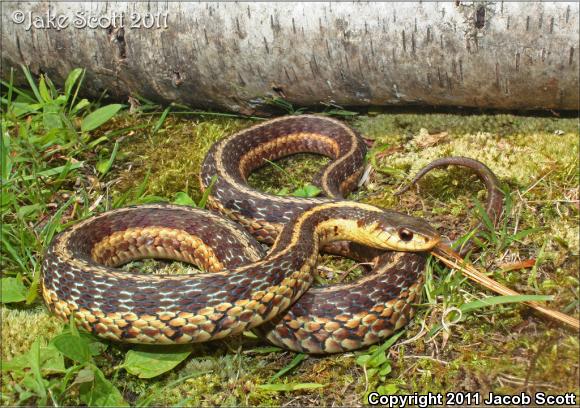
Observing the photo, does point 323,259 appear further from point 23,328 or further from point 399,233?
Result: point 23,328

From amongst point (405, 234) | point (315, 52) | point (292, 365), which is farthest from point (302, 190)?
point (292, 365)

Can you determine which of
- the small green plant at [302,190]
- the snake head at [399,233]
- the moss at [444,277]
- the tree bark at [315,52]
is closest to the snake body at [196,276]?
the snake head at [399,233]

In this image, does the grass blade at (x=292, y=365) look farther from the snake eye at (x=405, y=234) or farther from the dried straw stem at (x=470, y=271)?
the dried straw stem at (x=470, y=271)

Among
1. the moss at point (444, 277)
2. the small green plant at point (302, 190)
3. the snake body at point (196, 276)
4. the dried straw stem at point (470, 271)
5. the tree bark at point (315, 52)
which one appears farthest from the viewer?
the small green plant at point (302, 190)

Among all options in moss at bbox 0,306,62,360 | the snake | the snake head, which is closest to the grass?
moss at bbox 0,306,62,360

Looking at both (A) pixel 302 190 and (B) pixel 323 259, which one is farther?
(A) pixel 302 190

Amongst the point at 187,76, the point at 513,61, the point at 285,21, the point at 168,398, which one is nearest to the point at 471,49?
the point at 513,61

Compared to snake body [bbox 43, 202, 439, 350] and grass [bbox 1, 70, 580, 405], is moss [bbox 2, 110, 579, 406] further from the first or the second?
snake body [bbox 43, 202, 439, 350]

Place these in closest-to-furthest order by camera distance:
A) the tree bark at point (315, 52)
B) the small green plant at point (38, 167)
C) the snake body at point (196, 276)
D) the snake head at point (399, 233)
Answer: the snake body at point (196, 276) → the snake head at point (399, 233) → the small green plant at point (38, 167) → the tree bark at point (315, 52)
